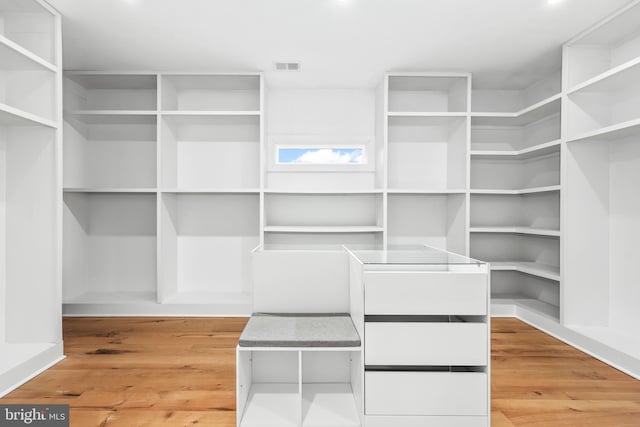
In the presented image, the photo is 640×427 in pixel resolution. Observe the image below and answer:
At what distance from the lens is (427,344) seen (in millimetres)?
1764

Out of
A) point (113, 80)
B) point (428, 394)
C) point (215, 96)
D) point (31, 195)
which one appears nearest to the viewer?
point (428, 394)

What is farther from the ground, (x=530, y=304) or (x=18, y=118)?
(x=18, y=118)

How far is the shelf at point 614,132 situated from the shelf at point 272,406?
8.60 feet

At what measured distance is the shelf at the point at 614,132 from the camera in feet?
8.18

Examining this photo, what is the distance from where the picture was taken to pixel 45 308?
2645 mm

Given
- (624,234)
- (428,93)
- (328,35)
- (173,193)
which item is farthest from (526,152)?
(173,193)

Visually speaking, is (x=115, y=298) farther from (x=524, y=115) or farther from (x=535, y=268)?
(x=524, y=115)

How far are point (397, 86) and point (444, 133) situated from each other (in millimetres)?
727

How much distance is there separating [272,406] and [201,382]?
62cm

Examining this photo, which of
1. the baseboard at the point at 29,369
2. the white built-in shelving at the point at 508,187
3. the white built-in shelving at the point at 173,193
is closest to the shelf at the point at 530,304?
the white built-in shelving at the point at 508,187

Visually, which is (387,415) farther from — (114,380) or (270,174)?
(270,174)

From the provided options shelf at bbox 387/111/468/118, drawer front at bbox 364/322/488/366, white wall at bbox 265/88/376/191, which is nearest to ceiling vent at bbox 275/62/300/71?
white wall at bbox 265/88/376/191

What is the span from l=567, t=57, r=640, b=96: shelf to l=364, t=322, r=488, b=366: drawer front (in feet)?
6.71

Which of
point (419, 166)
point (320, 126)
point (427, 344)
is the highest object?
point (320, 126)
